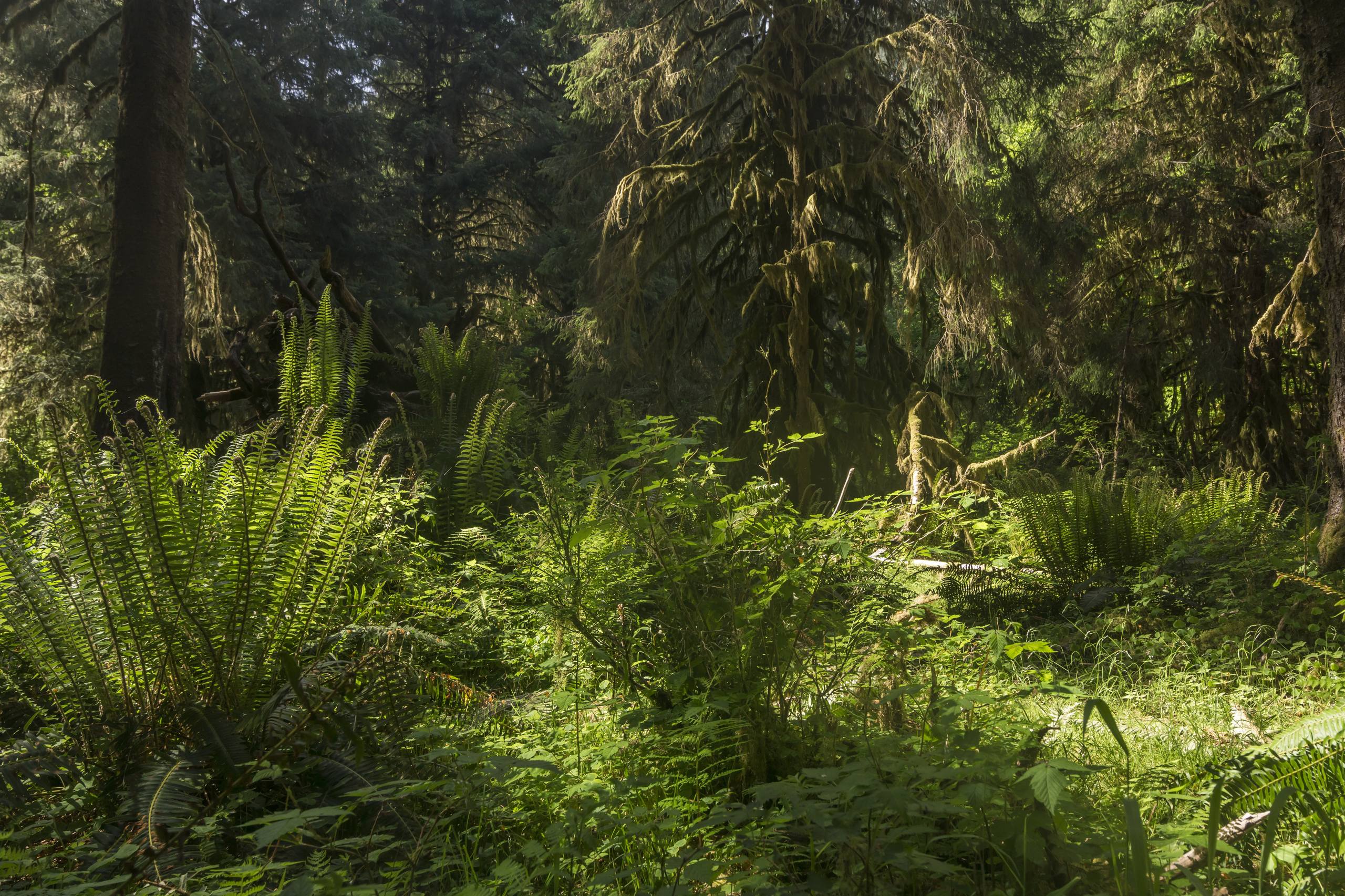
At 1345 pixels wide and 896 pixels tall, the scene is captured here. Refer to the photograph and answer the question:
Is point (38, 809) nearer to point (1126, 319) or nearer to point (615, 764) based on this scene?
point (615, 764)

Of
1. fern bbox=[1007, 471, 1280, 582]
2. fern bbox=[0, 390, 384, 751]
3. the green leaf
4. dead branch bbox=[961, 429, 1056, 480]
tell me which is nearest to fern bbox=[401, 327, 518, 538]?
fern bbox=[0, 390, 384, 751]

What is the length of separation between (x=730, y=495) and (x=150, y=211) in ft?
15.8

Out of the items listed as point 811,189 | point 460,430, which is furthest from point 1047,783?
point 811,189

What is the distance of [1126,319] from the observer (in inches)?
412

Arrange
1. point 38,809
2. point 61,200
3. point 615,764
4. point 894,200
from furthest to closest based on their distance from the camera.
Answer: point 61,200 → point 894,200 → point 615,764 → point 38,809

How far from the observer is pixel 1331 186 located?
4809 mm

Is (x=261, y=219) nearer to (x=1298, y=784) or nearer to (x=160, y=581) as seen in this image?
(x=160, y=581)

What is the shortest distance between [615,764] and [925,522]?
2019 mm

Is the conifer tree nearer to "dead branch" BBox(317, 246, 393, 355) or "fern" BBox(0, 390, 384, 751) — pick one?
"dead branch" BBox(317, 246, 393, 355)

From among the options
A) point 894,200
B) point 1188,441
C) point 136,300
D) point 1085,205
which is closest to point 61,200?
→ point 136,300

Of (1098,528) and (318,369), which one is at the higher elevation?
(318,369)

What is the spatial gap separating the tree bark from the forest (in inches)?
1.3

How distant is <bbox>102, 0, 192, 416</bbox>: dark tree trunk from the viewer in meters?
5.57

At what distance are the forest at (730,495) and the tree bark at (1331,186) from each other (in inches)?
1.3
